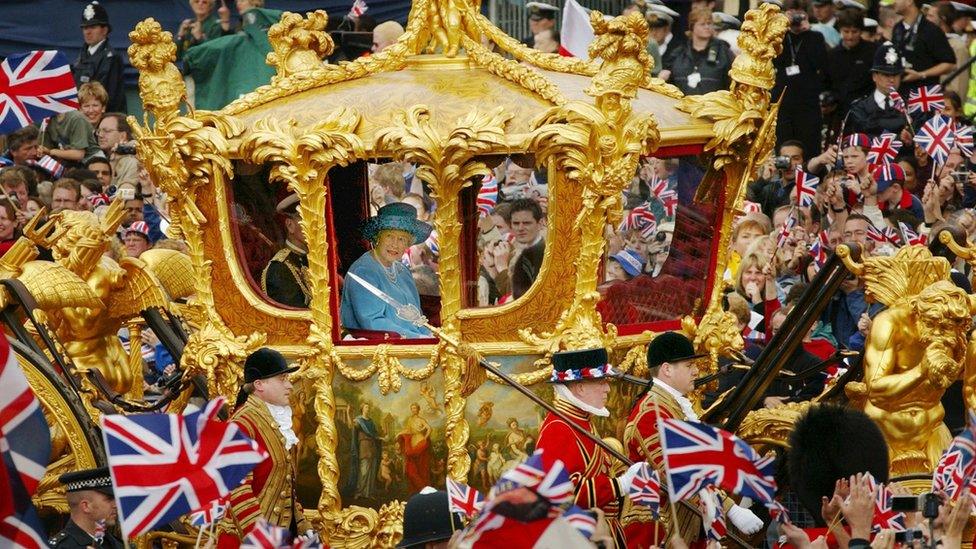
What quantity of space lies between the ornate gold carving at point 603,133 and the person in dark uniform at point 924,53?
29.2ft

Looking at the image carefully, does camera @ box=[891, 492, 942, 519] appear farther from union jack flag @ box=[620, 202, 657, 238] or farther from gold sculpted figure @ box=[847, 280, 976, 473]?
union jack flag @ box=[620, 202, 657, 238]

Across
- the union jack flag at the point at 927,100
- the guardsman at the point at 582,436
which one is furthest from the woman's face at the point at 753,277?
the guardsman at the point at 582,436

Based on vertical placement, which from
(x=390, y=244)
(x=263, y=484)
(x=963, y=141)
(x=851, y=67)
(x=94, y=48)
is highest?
(x=390, y=244)

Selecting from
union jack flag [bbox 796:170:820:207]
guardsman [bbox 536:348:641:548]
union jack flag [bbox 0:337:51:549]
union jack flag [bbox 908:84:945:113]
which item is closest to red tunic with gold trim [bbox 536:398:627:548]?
guardsman [bbox 536:348:641:548]

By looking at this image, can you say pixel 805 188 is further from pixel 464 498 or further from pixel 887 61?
pixel 464 498

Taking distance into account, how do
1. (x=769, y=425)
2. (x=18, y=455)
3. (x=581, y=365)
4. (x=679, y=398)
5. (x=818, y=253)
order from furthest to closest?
(x=818, y=253) → (x=769, y=425) → (x=679, y=398) → (x=581, y=365) → (x=18, y=455)

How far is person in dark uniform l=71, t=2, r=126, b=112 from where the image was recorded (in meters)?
24.2

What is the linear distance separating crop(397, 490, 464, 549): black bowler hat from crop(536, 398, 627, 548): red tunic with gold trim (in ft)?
7.12

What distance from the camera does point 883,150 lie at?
19094 mm

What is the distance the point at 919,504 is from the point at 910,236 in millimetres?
5750

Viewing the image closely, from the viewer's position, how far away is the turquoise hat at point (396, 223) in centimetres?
1417

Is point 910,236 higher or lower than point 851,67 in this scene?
higher

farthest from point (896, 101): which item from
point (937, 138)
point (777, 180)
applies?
point (937, 138)

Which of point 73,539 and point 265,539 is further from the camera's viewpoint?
point 73,539
